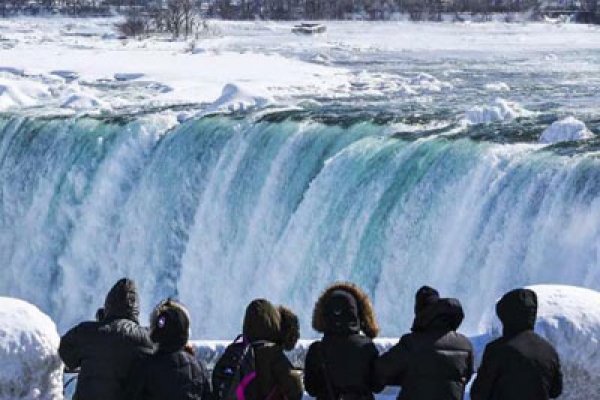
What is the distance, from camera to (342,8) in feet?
299

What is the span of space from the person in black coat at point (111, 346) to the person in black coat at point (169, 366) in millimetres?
202

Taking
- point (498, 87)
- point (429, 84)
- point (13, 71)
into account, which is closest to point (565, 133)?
point (498, 87)

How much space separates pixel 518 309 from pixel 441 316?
1.15 feet

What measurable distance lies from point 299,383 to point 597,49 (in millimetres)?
34035

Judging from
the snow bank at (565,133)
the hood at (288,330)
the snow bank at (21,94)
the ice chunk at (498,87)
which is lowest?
the snow bank at (21,94)

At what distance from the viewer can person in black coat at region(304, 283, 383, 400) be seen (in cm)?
549

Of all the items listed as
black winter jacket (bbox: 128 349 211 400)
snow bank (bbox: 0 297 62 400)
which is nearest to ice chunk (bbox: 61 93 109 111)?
snow bank (bbox: 0 297 62 400)

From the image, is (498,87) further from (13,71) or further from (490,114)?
(13,71)

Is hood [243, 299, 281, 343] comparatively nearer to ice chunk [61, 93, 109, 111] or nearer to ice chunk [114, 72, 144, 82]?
ice chunk [61, 93, 109, 111]

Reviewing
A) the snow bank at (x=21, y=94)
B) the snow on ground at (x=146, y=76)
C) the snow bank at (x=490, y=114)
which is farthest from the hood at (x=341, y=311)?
the snow bank at (x=21, y=94)

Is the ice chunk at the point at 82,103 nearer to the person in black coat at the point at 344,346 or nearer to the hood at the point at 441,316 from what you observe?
the person in black coat at the point at 344,346

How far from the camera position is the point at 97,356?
5.72 m

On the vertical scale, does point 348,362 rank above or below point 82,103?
above

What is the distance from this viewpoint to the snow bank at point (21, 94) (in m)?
23.8
